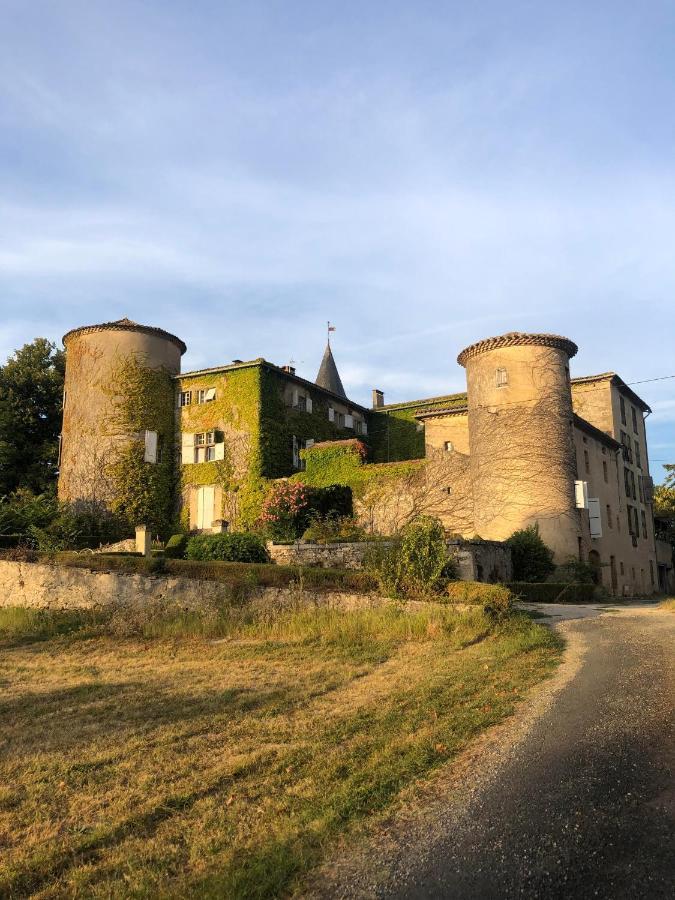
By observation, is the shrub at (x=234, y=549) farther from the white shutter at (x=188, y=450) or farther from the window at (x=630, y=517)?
the window at (x=630, y=517)

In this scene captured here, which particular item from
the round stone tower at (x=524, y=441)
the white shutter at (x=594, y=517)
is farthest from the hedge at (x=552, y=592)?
the white shutter at (x=594, y=517)

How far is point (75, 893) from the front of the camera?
3.46 m

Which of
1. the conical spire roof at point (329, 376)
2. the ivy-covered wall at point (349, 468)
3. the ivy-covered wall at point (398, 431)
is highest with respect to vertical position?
the conical spire roof at point (329, 376)

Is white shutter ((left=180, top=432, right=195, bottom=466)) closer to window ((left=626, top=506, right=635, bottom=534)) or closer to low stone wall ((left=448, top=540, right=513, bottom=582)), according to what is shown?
low stone wall ((left=448, top=540, right=513, bottom=582))

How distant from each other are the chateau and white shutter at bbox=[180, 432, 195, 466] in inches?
2.5

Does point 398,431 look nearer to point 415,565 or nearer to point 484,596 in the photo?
point 415,565

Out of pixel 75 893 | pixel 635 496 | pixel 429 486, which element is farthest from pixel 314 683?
pixel 635 496

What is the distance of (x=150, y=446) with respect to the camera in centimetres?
3177

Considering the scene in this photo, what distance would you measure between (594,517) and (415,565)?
16996 mm

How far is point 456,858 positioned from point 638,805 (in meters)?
1.27

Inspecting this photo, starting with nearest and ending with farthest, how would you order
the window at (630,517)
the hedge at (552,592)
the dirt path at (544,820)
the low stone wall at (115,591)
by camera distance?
the dirt path at (544,820), the low stone wall at (115,591), the hedge at (552,592), the window at (630,517)

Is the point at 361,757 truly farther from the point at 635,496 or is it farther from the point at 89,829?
the point at 635,496

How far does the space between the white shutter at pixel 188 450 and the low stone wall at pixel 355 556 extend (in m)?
13.0

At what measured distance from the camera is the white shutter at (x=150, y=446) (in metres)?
31.6
